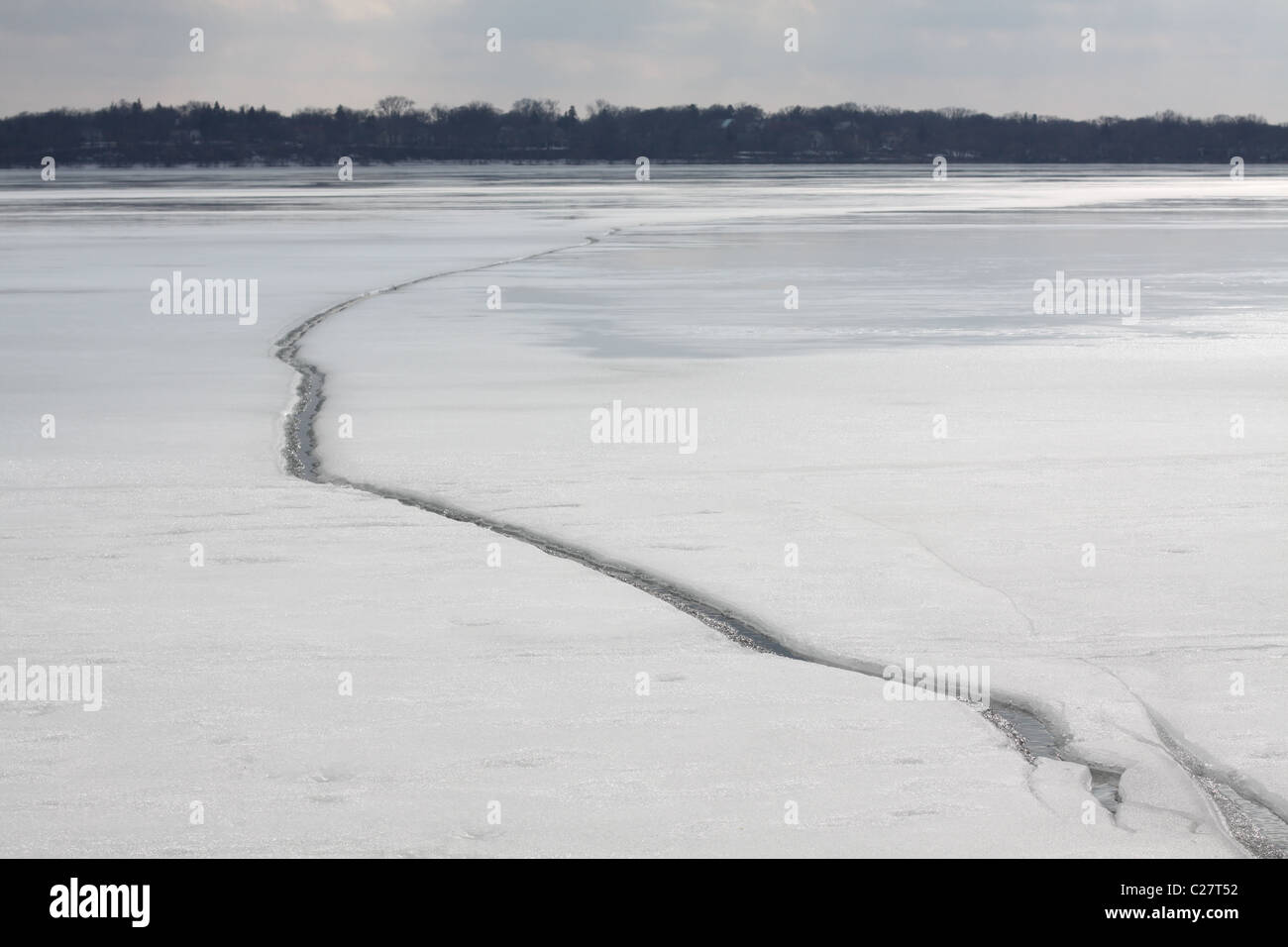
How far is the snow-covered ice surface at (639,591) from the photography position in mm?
3914

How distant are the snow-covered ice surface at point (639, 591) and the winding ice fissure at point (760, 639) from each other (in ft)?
0.18

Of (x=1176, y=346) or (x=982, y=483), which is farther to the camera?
(x=1176, y=346)

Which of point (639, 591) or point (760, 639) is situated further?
point (639, 591)

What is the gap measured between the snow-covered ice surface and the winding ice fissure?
56 millimetres

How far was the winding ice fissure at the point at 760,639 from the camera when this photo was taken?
151 inches

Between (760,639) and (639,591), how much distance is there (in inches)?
26.1

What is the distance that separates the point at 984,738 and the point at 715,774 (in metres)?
0.75

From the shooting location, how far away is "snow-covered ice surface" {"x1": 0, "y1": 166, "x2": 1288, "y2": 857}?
3.91m

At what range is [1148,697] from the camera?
4.66 metres

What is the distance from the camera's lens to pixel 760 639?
5.32 meters

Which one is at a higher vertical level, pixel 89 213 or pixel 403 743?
pixel 89 213

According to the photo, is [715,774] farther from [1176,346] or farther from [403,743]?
[1176,346]

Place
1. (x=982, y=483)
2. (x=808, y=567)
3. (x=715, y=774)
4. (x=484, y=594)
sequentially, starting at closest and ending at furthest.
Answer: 1. (x=715, y=774)
2. (x=484, y=594)
3. (x=808, y=567)
4. (x=982, y=483)
